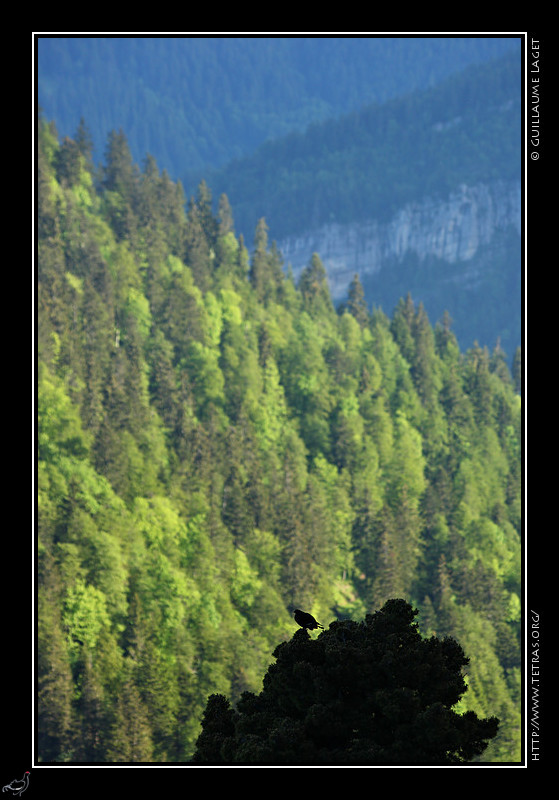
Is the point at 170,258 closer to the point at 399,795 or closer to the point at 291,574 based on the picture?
the point at 291,574

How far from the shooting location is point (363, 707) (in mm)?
31141

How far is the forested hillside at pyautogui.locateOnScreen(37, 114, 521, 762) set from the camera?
120 meters

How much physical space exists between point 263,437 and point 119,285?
89.4 feet

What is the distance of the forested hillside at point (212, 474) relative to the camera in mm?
120000
